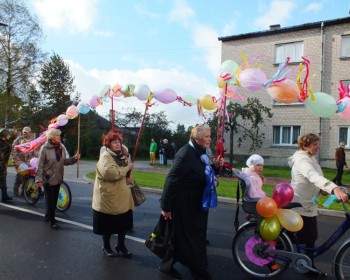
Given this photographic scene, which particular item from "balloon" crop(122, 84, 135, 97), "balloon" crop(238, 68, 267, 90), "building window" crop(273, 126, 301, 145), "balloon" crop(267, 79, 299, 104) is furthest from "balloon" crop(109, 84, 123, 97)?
"building window" crop(273, 126, 301, 145)

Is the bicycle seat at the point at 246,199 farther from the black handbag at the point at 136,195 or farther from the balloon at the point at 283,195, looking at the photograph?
the black handbag at the point at 136,195

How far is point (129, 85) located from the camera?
7121 mm

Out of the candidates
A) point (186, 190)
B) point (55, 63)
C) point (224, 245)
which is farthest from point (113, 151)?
point (55, 63)

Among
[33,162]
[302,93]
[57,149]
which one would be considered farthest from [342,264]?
[33,162]

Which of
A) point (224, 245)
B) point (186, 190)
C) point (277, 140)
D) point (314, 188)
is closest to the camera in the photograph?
point (186, 190)

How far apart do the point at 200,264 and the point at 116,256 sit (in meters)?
1.58

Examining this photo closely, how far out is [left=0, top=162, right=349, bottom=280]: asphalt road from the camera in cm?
459

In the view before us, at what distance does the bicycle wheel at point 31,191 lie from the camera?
28.7 ft

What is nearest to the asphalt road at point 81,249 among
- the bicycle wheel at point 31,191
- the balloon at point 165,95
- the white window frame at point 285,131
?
the bicycle wheel at point 31,191

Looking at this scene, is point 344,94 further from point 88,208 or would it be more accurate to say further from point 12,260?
point 88,208

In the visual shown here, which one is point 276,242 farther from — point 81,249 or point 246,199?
point 81,249

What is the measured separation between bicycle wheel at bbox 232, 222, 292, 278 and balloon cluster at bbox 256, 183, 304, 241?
7.4 inches

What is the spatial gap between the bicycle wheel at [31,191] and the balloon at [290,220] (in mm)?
6323

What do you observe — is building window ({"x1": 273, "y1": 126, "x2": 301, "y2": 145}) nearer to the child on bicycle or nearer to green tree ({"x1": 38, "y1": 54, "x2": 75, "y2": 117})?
the child on bicycle
